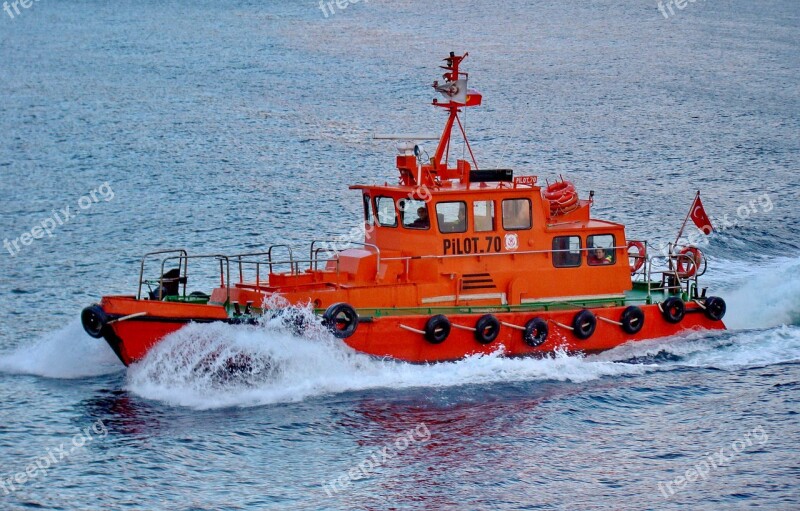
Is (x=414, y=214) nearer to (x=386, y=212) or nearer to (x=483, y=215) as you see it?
(x=386, y=212)

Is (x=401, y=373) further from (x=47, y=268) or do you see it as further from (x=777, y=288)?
(x=47, y=268)

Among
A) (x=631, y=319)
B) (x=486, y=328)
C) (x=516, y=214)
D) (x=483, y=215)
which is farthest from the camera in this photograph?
(x=631, y=319)

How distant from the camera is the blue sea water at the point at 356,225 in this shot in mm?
16250

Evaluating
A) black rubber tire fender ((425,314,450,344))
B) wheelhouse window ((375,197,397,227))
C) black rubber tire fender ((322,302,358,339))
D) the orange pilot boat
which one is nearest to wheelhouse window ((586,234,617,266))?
the orange pilot boat

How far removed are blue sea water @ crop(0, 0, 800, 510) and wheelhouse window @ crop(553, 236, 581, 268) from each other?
1.74m

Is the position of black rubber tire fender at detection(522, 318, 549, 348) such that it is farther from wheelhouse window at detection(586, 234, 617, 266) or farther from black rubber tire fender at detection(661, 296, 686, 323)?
black rubber tire fender at detection(661, 296, 686, 323)

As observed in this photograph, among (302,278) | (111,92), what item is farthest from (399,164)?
(111,92)

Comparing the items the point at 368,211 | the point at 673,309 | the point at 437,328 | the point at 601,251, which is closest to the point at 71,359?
the point at 368,211

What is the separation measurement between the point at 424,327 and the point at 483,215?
2379mm

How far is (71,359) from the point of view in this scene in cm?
2022

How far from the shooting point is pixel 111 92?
54.3 m

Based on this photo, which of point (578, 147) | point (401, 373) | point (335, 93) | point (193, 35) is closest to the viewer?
point (401, 373)

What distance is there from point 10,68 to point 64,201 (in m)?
29.3

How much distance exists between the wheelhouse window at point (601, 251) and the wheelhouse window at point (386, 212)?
359 centimetres
